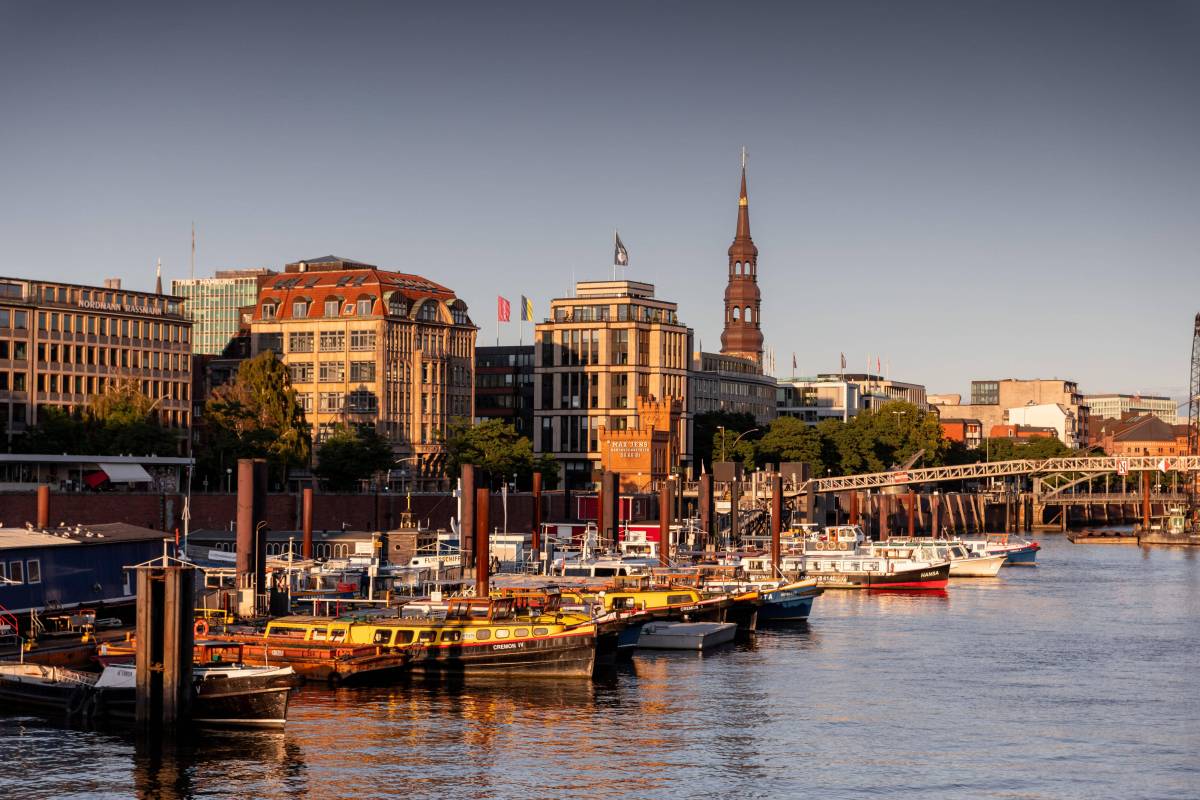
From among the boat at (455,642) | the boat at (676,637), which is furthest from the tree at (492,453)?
the boat at (455,642)

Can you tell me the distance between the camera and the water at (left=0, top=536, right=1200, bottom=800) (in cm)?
5656

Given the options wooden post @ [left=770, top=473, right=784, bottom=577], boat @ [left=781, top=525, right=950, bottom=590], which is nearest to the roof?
wooden post @ [left=770, top=473, right=784, bottom=577]

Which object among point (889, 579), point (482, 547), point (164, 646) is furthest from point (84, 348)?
point (164, 646)

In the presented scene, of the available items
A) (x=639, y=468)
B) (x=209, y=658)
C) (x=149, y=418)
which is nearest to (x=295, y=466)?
(x=149, y=418)

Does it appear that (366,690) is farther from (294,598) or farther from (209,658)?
(294,598)

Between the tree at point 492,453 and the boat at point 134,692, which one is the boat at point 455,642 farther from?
the tree at point 492,453

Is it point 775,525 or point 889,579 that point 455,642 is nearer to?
point 775,525

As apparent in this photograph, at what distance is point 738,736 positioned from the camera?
6538 centimetres

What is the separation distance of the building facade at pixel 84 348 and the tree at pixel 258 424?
616 inches

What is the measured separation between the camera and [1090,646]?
94.3 meters

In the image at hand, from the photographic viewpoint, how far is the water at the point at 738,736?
186 ft

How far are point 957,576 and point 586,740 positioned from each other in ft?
295

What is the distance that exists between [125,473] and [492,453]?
45409mm

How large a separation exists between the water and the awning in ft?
222
